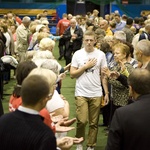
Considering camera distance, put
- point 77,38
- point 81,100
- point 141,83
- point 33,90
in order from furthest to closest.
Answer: point 77,38, point 81,100, point 141,83, point 33,90

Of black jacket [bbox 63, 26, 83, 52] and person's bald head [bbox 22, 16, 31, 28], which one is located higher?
person's bald head [bbox 22, 16, 31, 28]

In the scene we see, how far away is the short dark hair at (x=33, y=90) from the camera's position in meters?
2.50

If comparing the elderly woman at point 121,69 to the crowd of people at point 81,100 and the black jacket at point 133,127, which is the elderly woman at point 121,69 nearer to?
the crowd of people at point 81,100

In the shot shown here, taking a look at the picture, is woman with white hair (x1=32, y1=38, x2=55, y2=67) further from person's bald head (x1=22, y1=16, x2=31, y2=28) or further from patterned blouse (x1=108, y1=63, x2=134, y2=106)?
person's bald head (x1=22, y1=16, x2=31, y2=28)

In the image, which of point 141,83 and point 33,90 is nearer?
point 33,90

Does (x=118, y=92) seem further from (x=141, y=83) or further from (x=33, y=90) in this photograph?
(x=33, y=90)

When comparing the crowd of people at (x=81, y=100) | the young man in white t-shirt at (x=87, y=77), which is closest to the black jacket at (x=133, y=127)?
the crowd of people at (x=81, y=100)

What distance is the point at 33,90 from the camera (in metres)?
2.50

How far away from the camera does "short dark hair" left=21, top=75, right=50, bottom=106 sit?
8.20 ft

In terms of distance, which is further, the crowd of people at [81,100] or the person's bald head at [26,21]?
the person's bald head at [26,21]

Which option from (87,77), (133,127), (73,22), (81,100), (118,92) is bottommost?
(81,100)

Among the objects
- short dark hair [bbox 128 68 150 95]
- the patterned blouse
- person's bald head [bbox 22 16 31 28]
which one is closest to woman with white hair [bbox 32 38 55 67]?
the patterned blouse

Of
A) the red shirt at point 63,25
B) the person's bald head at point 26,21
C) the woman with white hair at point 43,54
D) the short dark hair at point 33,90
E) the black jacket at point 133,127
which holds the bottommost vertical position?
the red shirt at point 63,25

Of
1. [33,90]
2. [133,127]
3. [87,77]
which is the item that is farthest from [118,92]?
[33,90]
